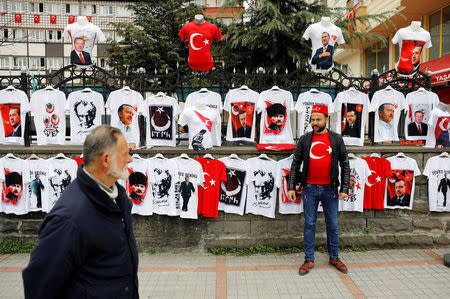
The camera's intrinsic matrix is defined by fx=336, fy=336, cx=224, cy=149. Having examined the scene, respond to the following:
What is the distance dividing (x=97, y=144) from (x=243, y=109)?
3.90m

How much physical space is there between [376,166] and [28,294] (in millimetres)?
5145

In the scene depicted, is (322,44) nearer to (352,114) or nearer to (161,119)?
(352,114)

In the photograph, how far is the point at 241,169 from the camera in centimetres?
538

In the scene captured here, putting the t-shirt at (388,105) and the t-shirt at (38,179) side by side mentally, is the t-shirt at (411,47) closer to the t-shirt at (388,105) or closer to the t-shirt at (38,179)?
the t-shirt at (388,105)

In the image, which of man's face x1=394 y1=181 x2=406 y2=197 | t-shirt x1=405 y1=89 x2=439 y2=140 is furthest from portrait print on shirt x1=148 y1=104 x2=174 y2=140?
t-shirt x1=405 y1=89 x2=439 y2=140

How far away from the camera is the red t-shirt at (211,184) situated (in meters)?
5.33

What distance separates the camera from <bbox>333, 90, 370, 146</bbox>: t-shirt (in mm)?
5762

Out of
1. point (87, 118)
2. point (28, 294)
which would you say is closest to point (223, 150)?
point (87, 118)

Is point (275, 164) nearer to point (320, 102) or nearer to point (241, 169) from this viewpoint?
point (241, 169)

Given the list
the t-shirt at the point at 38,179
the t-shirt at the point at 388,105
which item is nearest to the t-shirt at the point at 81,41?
the t-shirt at the point at 38,179

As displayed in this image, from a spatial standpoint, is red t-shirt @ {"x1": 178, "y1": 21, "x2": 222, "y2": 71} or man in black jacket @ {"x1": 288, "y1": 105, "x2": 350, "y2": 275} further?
red t-shirt @ {"x1": 178, "y1": 21, "x2": 222, "y2": 71}

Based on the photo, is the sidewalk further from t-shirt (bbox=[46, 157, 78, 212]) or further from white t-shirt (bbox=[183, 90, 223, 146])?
white t-shirt (bbox=[183, 90, 223, 146])

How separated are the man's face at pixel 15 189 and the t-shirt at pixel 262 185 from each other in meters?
3.73

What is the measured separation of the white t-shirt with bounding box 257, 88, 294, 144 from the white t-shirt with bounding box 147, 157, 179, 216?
1.59 m
